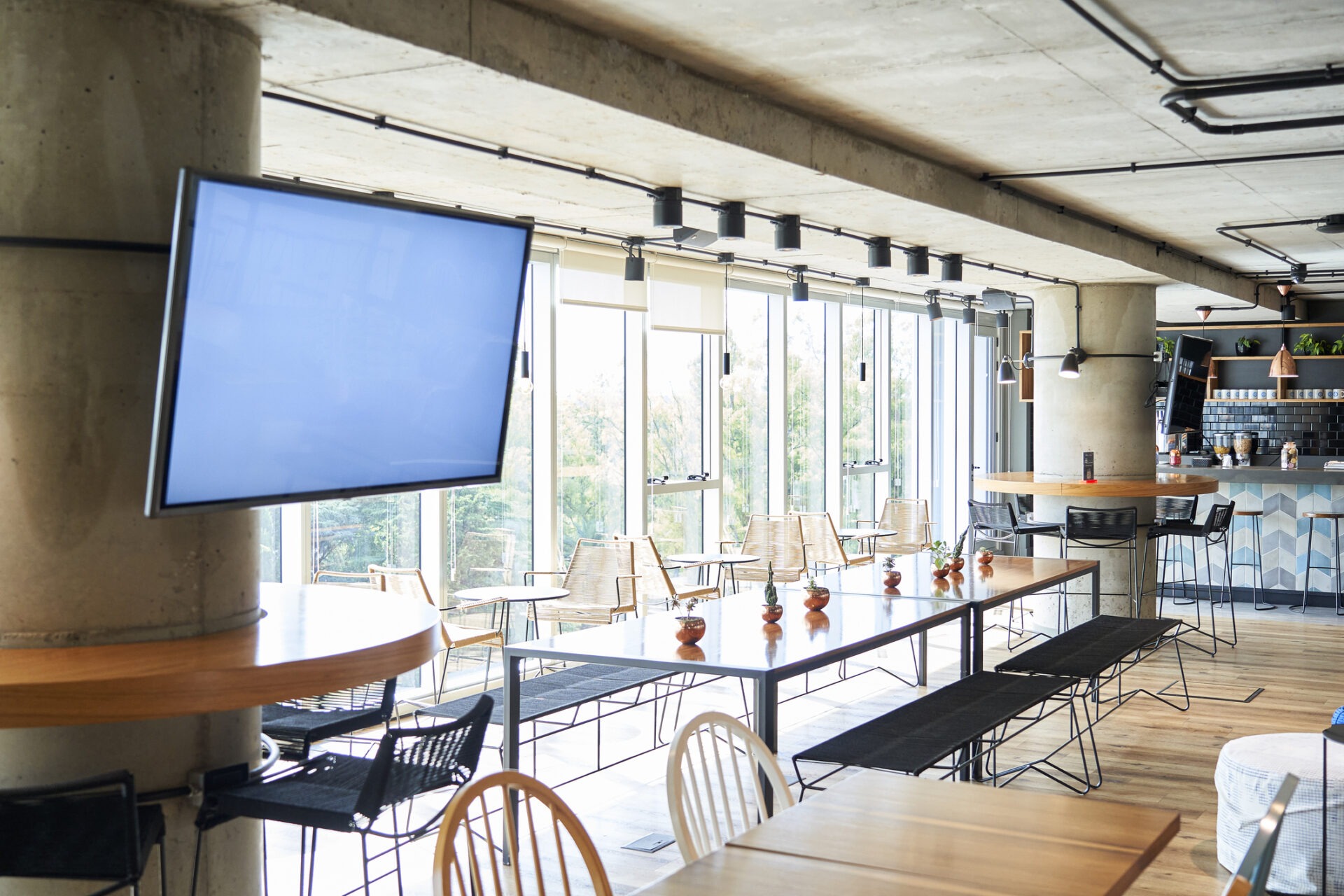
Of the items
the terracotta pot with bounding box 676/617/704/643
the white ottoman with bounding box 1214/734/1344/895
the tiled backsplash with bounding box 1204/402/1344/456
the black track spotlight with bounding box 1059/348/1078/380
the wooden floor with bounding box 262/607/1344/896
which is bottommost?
the wooden floor with bounding box 262/607/1344/896

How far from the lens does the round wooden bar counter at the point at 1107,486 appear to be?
29.1ft

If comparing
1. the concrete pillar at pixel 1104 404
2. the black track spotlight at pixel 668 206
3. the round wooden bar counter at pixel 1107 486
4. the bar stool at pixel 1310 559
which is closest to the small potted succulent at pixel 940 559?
the black track spotlight at pixel 668 206

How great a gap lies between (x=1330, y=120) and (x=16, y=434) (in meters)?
4.88

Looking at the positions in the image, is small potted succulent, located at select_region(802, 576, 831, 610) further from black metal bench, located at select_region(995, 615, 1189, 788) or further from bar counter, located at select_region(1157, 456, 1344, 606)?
bar counter, located at select_region(1157, 456, 1344, 606)

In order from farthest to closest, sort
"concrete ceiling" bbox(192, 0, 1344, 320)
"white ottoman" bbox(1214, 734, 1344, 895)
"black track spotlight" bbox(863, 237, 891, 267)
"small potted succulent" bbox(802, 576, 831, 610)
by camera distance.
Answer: "black track spotlight" bbox(863, 237, 891, 267) → "small potted succulent" bbox(802, 576, 831, 610) → "white ottoman" bbox(1214, 734, 1344, 895) → "concrete ceiling" bbox(192, 0, 1344, 320)

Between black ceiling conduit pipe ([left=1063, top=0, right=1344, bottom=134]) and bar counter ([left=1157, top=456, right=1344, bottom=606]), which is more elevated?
black ceiling conduit pipe ([left=1063, top=0, right=1344, bottom=134])

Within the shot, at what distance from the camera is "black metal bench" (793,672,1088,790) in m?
Answer: 4.12

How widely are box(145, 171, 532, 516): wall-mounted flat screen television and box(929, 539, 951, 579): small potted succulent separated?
3.32 m

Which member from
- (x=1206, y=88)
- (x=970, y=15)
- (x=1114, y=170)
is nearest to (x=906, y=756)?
(x=970, y=15)

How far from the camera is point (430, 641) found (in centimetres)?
317

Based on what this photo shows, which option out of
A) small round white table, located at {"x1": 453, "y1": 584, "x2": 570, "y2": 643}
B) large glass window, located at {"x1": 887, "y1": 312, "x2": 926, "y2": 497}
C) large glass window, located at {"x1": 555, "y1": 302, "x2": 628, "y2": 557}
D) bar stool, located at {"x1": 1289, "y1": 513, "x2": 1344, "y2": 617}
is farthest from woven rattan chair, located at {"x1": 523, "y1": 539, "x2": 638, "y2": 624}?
bar stool, located at {"x1": 1289, "y1": 513, "x2": 1344, "y2": 617}

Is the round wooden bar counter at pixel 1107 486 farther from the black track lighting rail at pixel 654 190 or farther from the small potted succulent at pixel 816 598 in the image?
the small potted succulent at pixel 816 598

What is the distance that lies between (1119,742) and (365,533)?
4221 millimetres

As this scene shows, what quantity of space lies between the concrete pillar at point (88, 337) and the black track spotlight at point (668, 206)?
2.80m
